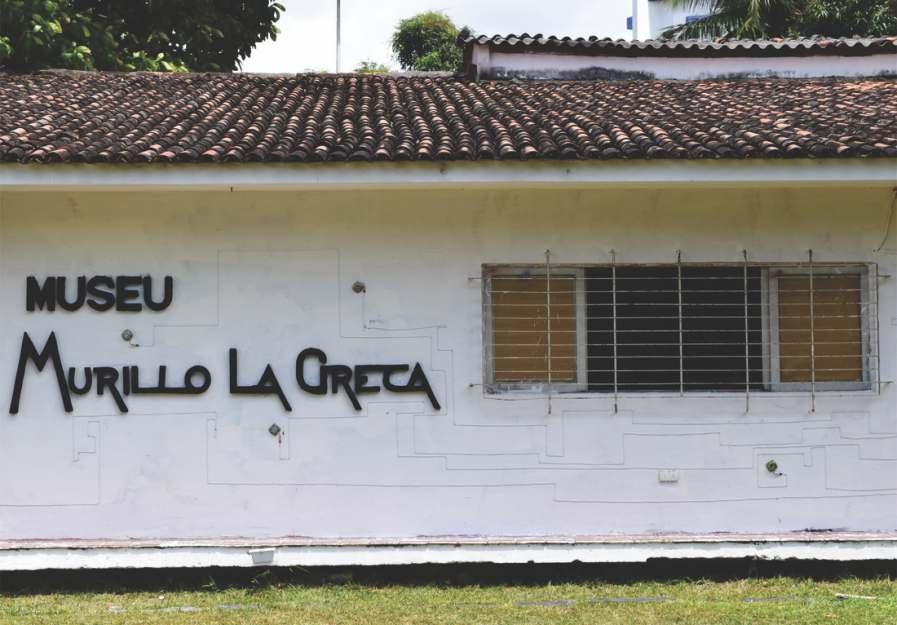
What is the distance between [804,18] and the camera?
89.5 ft

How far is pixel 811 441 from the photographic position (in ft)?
26.7

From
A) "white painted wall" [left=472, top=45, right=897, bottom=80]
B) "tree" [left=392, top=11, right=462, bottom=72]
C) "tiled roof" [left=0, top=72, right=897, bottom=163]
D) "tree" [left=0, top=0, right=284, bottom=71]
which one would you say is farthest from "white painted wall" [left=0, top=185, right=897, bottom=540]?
"tree" [left=392, top=11, right=462, bottom=72]

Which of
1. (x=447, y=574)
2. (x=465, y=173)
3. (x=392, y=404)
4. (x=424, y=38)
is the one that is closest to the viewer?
(x=465, y=173)

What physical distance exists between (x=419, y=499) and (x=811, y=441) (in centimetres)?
286

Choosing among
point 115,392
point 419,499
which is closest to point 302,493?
point 419,499

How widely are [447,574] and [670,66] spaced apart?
19.6 ft

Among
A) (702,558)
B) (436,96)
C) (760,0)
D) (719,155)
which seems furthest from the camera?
(760,0)

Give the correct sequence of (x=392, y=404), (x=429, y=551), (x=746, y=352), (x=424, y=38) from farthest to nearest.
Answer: (x=424, y=38)
(x=746, y=352)
(x=392, y=404)
(x=429, y=551)

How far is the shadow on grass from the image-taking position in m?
7.81

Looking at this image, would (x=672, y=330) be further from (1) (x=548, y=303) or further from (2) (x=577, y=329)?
(1) (x=548, y=303)

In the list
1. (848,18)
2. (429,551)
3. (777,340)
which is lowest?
(429,551)

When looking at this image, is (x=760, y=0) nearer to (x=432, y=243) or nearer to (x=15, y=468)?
(x=432, y=243)

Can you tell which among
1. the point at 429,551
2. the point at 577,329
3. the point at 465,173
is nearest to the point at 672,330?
the point at 577,329

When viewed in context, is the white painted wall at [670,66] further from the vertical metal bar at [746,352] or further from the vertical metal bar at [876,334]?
the vertical metal bar at [746,352]
